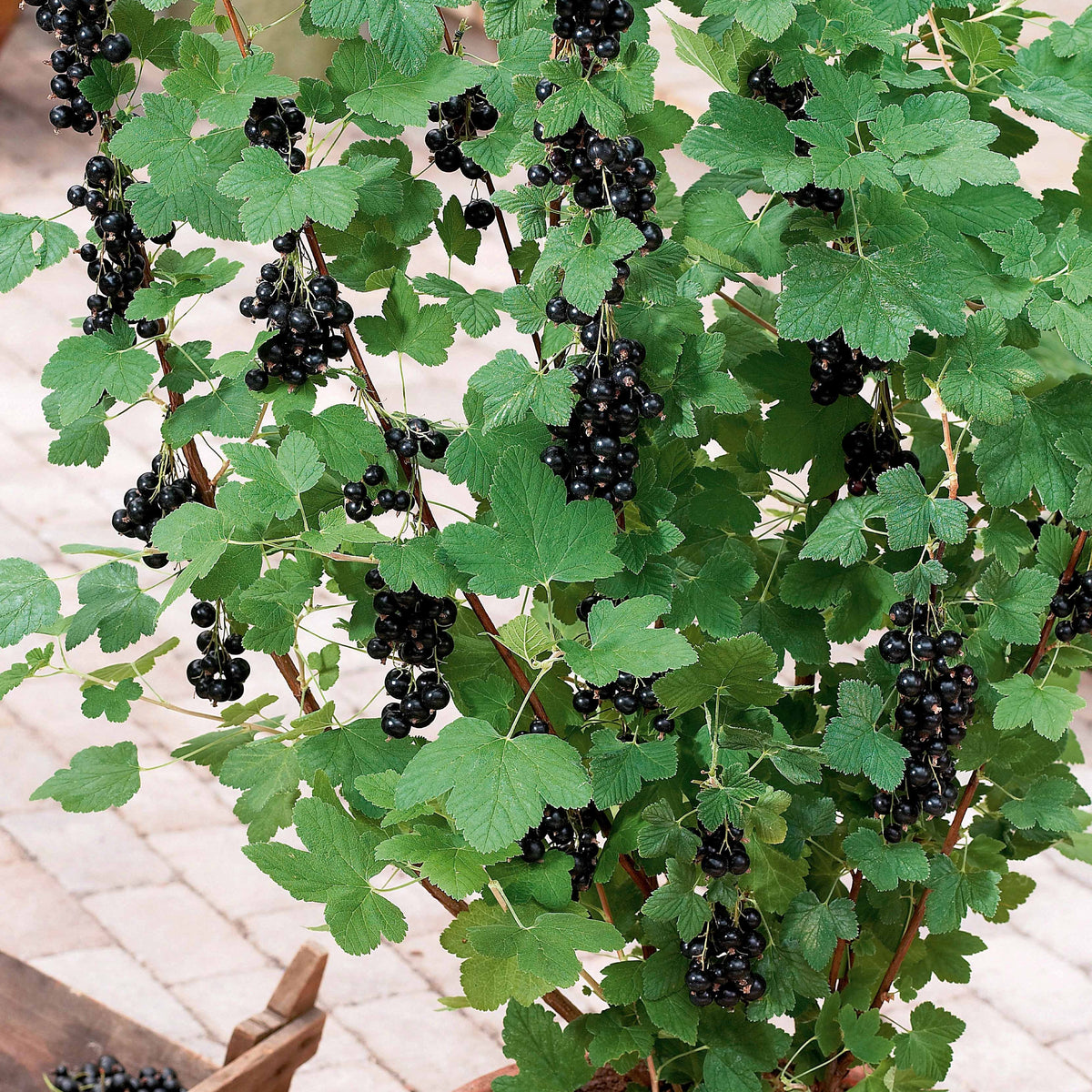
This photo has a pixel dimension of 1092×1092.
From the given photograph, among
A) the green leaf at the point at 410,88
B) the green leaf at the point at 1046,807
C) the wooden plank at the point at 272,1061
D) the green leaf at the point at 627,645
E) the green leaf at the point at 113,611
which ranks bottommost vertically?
the wooden plank at the point at 272,1061

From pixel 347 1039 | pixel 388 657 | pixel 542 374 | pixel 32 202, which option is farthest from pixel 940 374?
pixel 32 202

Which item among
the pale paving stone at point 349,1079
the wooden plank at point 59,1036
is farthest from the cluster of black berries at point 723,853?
the pale paving stone at point 349,1079

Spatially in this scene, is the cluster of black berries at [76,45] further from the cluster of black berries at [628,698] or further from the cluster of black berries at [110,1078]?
the cluster of black berries at [110,1078]

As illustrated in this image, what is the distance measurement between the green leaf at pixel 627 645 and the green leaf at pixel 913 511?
110 mm

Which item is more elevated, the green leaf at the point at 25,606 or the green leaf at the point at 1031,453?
the green leaf at the point at 1031,453

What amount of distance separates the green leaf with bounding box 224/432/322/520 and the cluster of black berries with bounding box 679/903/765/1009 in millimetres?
300

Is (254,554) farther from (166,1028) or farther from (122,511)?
(166,1028)

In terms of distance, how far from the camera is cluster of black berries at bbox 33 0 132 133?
2.17 feet

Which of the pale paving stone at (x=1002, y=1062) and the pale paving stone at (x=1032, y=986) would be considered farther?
the pale paving stone at (x=1032, y=986)

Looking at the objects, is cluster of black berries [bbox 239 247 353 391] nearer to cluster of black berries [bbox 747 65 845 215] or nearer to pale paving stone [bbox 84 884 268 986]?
cluster of black berries [bbox 747 65 845 215]

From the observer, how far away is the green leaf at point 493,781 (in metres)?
0.56

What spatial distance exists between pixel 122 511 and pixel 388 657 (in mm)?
→ 181

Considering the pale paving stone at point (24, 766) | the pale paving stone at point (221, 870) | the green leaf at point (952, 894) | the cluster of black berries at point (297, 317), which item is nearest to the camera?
the cluster of black berries at point (297, 317)

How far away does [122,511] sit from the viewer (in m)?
0.76
